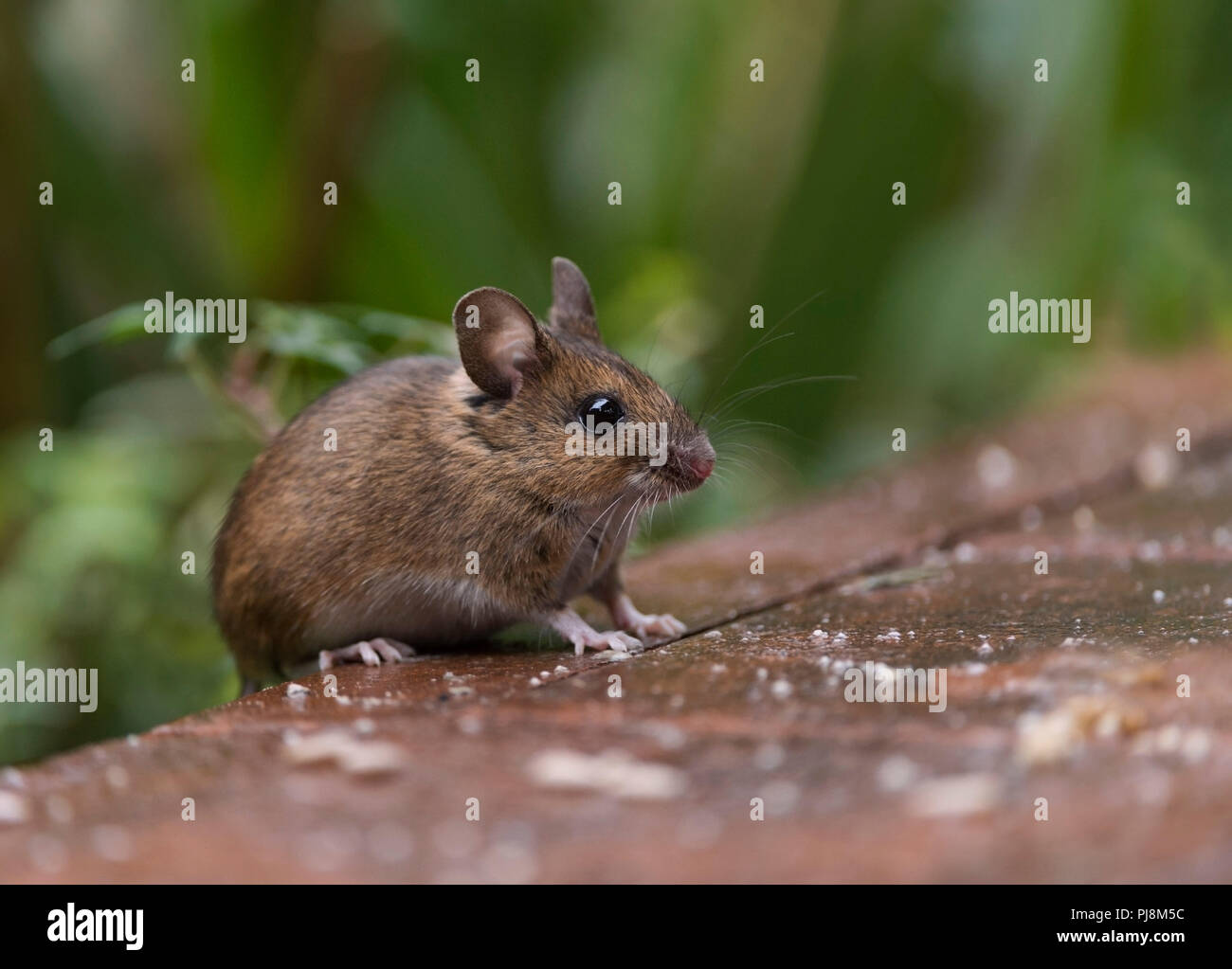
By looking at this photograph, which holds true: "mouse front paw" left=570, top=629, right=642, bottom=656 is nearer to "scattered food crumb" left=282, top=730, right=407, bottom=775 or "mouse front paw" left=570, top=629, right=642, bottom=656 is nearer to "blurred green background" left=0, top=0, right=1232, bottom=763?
"scattered food crumb" left=282, top=730, right=407, bottom=775

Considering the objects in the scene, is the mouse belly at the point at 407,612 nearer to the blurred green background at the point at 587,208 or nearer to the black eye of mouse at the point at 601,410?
the black eye of mouse at the point at 601,410

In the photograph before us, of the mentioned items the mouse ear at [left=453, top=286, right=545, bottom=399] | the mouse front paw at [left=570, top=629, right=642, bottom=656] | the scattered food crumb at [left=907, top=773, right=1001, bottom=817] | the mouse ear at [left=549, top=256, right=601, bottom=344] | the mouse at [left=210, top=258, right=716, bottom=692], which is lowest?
the scattered food crumb at [left=907, top=773, right=1001, bottom=817]

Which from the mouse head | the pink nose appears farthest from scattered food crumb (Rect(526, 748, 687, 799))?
the pink nose

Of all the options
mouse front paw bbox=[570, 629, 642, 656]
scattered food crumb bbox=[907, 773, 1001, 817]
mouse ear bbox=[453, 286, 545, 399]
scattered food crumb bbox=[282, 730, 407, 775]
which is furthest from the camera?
mouse ear bbox=[453, 286, 545, 399]

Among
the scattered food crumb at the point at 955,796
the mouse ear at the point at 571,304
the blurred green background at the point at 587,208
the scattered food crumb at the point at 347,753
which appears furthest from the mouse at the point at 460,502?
the blurred green background at the point at 587,208

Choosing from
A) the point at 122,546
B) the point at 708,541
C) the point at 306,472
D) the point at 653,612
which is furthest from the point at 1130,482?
the point at 122,546

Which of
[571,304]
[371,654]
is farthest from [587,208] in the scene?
[371,654]

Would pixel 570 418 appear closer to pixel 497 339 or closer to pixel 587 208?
pixel 497 339
